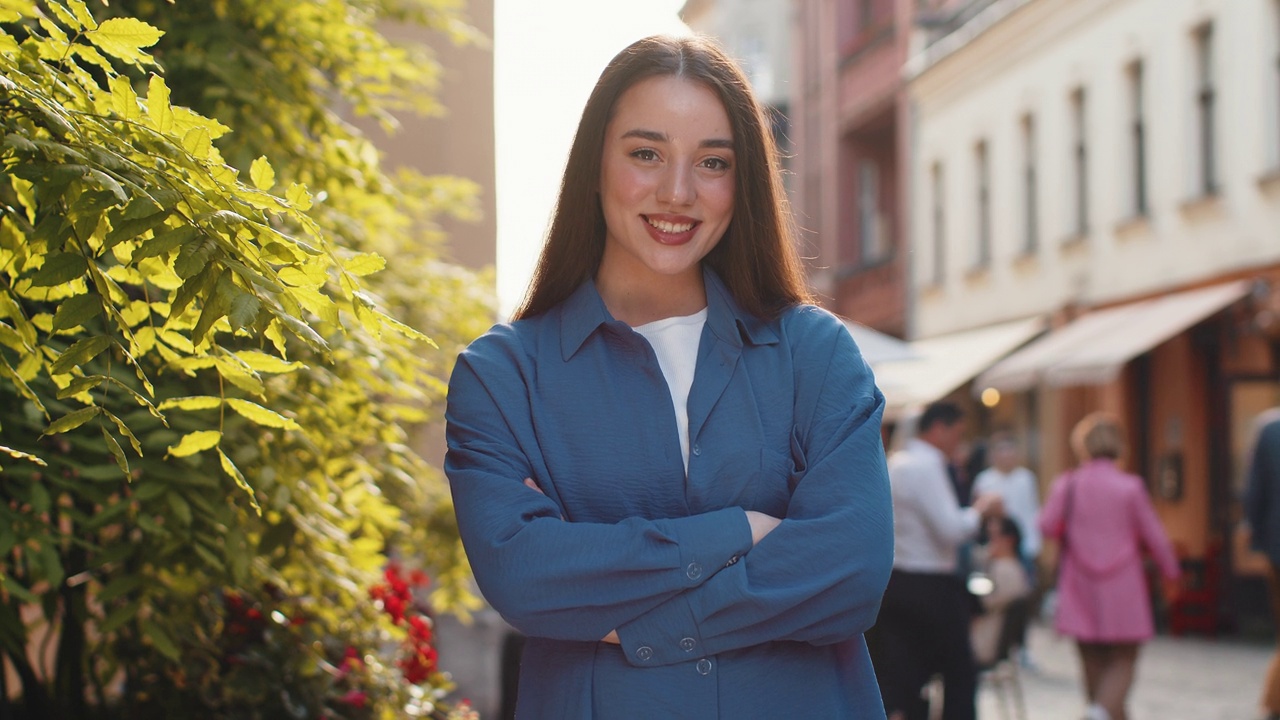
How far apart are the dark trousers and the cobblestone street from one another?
10.4 feet

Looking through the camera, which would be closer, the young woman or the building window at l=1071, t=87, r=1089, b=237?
the young woman

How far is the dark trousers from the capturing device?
25.8ft

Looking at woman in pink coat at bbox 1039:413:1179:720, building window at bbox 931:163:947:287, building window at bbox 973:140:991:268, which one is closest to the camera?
woman in pink coat at bbox 1039:413:1179:720

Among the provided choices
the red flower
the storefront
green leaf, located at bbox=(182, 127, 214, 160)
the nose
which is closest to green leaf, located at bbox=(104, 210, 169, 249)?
green leaf, located at bbox=(182, 127, 214, 160)

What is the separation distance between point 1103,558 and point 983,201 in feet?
60.7

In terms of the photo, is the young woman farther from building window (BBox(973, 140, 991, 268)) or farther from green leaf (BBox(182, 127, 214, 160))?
building window (BBox(973, 140, 991, 268))

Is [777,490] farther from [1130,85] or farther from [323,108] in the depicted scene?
[1130,85]

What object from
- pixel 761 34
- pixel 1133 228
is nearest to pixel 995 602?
pixel 1133 228

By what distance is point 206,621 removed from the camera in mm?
4566

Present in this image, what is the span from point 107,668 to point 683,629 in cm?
258

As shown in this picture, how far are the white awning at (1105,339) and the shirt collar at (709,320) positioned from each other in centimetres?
1578

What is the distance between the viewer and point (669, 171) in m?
2.81

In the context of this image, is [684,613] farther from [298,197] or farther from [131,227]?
[131,227]

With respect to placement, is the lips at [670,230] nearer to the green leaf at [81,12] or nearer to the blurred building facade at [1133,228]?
the green leaf at [81,12]
